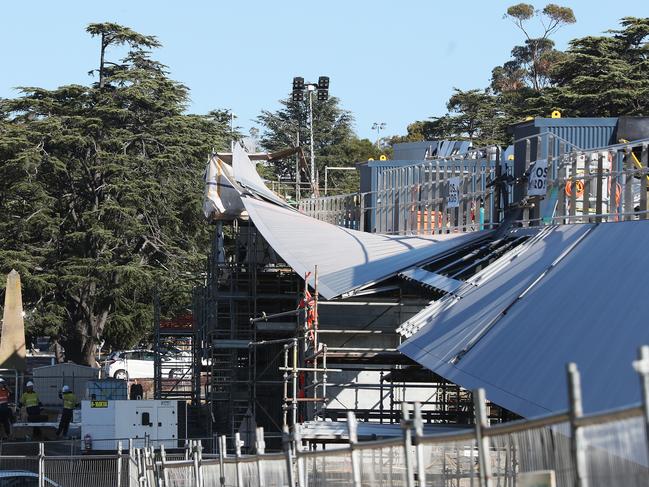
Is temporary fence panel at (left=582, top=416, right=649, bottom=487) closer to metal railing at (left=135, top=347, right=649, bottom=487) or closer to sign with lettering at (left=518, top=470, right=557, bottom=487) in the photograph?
metal railing at (left=135, top=347, right=649, bottom=487)

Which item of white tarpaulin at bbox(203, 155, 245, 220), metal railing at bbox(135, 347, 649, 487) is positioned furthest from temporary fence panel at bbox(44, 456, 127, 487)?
metal railing at bbox(135, 347, 649, 487)

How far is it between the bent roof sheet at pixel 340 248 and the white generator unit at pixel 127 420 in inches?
203

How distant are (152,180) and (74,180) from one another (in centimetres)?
438

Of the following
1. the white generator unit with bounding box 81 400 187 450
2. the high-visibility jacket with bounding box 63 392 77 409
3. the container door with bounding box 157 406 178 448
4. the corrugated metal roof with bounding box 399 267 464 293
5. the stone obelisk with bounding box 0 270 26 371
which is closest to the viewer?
the corrugated metal roof with bounding box 399 267 464 293

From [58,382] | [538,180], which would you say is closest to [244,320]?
[538,180]

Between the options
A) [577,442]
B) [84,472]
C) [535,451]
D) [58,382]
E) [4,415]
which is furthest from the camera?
[58,382]

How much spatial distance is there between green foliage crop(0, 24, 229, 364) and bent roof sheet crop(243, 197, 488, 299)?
1297 inches

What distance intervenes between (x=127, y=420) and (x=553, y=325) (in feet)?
58.2

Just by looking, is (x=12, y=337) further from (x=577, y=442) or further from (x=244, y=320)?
(x=577, y=442)

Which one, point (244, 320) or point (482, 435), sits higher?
point (244, 320)

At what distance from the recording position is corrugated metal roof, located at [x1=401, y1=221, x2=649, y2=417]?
11.1 m

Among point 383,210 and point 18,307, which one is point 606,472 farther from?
point 18,307

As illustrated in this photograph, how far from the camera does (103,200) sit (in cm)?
6266

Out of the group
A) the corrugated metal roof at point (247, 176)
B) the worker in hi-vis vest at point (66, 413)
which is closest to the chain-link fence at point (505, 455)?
the corrugated metal roof at point (247, 176)
